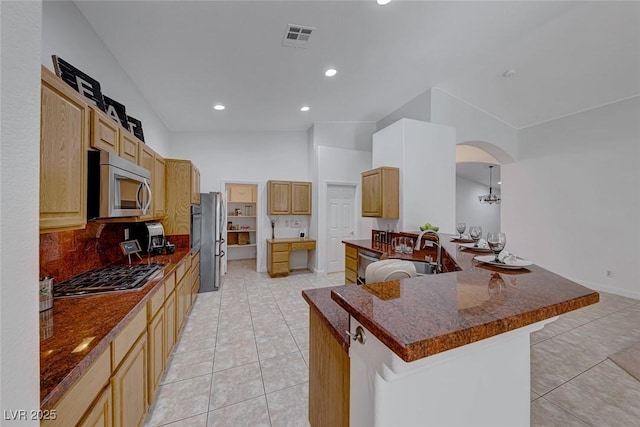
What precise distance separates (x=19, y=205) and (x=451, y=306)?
111 centimetres

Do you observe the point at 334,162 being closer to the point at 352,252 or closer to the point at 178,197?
the point at 352,252

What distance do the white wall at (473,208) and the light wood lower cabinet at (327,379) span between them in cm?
1059

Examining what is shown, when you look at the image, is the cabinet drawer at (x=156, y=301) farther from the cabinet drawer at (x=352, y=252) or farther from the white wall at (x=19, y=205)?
the cabinet drawer at (x=352, y=252)

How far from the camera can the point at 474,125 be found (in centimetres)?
465

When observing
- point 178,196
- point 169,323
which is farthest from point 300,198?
point 169,323

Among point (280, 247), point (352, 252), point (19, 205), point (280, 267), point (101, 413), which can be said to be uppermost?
point (19, 205)

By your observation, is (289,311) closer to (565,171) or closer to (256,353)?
(256,353)

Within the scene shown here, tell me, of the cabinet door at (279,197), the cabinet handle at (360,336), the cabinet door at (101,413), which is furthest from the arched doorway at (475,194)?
the cabinet door at (101,413)

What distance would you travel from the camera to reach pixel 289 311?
345 centimetres

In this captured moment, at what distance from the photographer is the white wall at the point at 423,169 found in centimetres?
385

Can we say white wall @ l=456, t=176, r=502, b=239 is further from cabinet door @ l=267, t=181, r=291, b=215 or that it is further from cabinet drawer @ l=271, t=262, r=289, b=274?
cabinet drawer @ l=271, t=262, r=289, b=274

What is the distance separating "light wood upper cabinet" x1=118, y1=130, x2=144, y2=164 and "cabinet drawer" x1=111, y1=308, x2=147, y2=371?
1277 mm

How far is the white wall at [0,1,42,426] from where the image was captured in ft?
1.53

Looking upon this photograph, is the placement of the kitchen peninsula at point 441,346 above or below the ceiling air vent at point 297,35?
below
